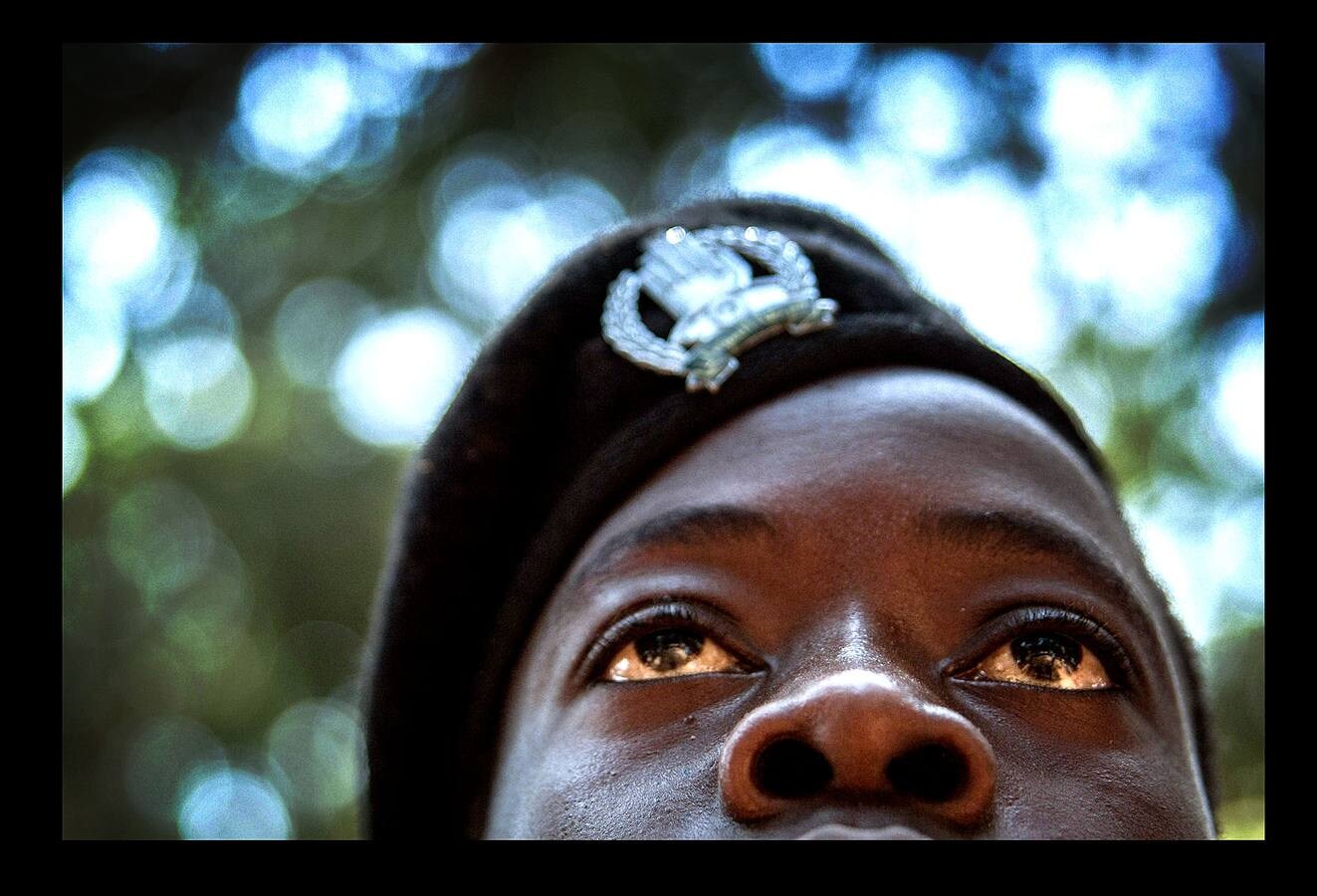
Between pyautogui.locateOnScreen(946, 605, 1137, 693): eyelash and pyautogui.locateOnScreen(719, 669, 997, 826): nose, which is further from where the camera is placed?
pyautogui.locateOnScreen(946, 605, 1137, 693): eyelash

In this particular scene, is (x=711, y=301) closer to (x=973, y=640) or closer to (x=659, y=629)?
(x=659, y=629)

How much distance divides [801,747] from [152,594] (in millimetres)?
7007

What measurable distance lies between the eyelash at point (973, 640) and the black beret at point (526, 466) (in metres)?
0.28

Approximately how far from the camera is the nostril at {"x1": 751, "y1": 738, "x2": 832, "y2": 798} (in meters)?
1.29

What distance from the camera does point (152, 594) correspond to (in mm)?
7355

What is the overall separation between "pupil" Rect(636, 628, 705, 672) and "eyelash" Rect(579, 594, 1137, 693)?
0.05 ft

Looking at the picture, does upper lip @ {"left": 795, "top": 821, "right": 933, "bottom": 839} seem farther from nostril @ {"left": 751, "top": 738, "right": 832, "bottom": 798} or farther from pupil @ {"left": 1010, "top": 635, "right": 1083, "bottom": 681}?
pupil @ {"left": 1010, "top": 635, "right": 1083, "bottom": 681}

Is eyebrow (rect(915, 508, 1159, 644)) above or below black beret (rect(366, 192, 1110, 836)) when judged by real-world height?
below

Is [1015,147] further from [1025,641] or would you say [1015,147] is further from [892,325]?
[1025,641]

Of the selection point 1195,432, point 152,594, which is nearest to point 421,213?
point 152,594

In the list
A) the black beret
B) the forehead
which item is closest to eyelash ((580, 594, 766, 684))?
the forehead

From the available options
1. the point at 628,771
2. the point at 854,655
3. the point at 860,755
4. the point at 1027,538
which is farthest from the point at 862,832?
the point at 1027,538

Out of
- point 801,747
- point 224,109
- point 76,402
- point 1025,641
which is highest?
point 224,109
